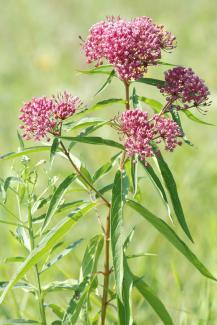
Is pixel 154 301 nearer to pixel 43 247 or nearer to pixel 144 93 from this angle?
pixel 43 247

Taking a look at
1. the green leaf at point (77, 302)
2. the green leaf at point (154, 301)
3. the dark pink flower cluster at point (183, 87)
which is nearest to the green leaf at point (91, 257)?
the green leaf at point (77, 302)

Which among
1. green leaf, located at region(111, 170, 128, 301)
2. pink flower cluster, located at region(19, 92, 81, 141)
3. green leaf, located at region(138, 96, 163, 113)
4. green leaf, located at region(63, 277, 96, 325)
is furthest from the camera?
green leaf, located at region(138, 96, 163, 113)

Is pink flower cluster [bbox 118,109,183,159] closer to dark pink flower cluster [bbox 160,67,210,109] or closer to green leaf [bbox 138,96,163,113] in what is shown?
dark pink flower cluster [bbox 160,67,210,109]

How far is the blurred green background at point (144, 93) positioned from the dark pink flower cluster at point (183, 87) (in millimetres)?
260

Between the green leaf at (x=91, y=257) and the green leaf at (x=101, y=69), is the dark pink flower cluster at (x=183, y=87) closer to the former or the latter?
the green leaf at (x=101, y=69)

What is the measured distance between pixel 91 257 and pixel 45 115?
20.7 inches

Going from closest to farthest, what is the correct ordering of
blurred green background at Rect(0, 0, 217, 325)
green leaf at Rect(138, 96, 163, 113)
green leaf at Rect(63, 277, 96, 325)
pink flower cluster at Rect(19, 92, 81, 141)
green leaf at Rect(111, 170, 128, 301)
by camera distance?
1. green leaf at Rect(111, 170, 128, 301)
2. pink flower cluster at Rect(19, 92, 81, 141)
3. green leaf at Rect(63, 277, 96, 325)
4. green leaf at Rect(138, 96, 163, 113)
5. blurred green background at Rect(0, 0, 217, 325)

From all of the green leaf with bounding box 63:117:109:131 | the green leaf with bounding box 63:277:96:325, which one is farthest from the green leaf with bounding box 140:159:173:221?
the green leaf with bounding box 63:277:96:325

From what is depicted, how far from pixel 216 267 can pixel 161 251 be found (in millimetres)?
764

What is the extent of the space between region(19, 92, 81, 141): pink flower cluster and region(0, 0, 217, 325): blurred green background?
0.14 metres

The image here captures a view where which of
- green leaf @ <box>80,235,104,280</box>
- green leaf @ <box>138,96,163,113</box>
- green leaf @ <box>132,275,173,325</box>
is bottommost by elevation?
green leaf @ <box>132,275,173,325</box>

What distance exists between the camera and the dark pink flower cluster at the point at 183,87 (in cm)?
208

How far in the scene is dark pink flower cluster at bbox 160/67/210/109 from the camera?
208cm

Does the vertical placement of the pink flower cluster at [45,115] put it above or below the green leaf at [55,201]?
above
